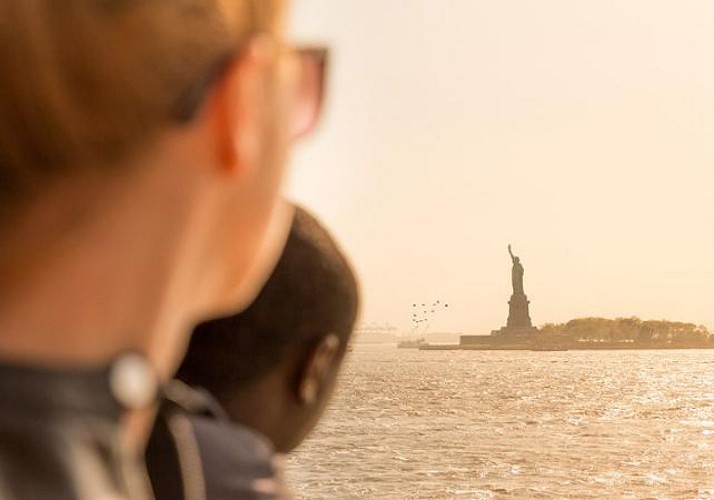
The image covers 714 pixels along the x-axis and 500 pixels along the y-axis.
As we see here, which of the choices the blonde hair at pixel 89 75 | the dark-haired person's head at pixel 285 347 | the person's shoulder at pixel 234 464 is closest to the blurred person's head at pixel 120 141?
the blonde hair at pixel 89 75

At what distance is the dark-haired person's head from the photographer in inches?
50.5

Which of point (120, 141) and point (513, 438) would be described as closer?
point (120, 141)

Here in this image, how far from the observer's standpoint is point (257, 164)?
639 millimetres

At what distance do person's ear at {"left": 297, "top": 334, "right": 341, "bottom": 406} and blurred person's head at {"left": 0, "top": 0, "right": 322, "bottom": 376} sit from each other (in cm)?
69

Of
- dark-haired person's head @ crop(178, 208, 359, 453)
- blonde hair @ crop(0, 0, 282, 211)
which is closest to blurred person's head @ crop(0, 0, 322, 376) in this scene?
blonde hair @ crop(0, 0, 282, 211)

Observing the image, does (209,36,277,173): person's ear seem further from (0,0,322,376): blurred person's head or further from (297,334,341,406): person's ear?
(297,334,341,406): person's ear

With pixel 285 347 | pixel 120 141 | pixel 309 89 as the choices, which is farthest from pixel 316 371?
pixel 120 141

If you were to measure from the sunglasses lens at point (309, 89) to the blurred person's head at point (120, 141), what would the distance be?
2.8 inches

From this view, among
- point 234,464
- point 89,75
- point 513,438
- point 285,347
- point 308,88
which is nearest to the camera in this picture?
point 89,75

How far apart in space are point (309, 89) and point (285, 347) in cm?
64

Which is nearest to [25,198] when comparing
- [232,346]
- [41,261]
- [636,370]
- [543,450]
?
[41,261]

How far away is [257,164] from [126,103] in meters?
0.09

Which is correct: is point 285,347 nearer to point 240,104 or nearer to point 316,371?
point 316,371

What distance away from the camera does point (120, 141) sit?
22.8 inches
